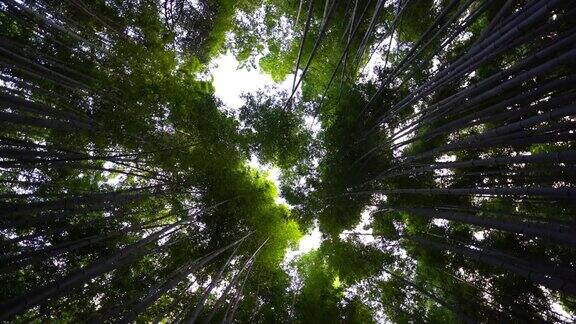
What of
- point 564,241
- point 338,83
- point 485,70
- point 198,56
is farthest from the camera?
point 198,56

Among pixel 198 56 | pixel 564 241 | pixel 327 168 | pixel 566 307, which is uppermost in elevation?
pixel 198 56

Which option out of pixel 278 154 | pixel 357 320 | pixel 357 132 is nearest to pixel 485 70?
pixel 357 132

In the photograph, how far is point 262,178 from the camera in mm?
9906

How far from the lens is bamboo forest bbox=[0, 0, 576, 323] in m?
5.75

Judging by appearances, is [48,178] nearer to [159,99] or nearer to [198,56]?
[159,99]

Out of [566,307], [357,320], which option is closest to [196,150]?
A: [357,320]

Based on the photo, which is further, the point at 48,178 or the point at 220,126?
the point at 220,126

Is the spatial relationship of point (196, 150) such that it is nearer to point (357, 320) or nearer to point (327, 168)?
point (327, 168)

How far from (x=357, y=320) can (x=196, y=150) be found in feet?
16.7

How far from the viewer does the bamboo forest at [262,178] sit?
5.75m

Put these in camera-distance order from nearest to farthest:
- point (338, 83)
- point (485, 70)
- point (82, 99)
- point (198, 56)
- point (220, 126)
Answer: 1. point (485, 70)
2. point (82, 99)
3. point (220, 126)
4. point (338, 83)
5. point (198, 56)

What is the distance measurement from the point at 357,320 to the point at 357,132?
160 inches

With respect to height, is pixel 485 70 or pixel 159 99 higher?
pixel 159 99

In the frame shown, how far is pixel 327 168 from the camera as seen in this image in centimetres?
758
